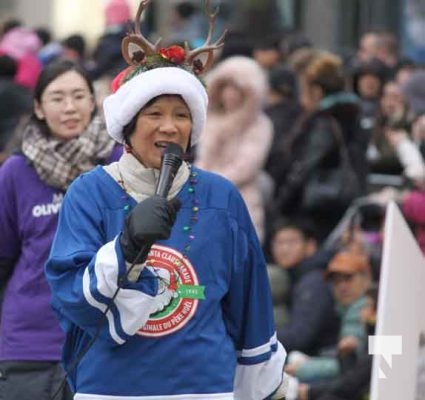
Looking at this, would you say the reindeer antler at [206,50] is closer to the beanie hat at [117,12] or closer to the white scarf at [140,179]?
the white scarf at [140,179]

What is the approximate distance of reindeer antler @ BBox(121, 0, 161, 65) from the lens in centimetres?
546

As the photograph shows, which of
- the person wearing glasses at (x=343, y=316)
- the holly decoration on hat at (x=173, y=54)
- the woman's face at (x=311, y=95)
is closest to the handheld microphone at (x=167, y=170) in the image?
the holly decoration on hat at (x=173, y=54)

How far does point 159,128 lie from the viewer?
5.31 m

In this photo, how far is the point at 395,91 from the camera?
13148mm

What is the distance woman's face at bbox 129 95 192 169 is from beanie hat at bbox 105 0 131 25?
10823 millimetres

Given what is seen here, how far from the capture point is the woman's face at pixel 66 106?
7004 millimetres

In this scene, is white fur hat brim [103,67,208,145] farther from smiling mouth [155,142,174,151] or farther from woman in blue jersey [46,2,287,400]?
smiling mouth [155,142,174,151]

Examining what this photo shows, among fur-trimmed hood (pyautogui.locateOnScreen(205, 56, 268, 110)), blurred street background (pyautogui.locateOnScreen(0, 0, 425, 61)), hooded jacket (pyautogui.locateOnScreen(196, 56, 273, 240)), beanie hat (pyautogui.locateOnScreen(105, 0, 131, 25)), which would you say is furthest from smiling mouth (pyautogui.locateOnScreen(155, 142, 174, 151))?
blurred street background (pyautogui.locateOnScreen(0, 0, 425, 61))

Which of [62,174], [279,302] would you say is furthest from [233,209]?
[279,302]

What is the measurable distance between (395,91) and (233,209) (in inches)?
310

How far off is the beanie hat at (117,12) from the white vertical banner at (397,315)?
10037 mm

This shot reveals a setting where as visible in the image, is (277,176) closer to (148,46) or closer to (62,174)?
(62,174)

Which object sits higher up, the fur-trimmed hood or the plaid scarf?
the plaid scarf

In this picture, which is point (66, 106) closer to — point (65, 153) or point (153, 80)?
point (65, 153)
